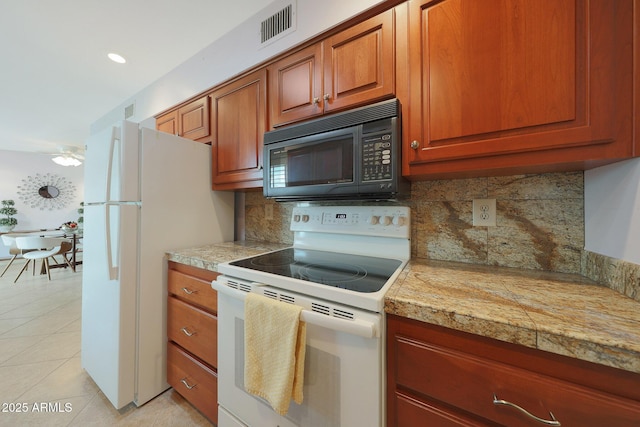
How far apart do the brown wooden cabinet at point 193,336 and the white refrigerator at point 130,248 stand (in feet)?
0.28

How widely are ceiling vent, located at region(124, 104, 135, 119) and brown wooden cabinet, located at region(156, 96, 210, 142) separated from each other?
908 millimetres

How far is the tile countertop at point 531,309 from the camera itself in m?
0.48

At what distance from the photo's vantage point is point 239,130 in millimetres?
1554

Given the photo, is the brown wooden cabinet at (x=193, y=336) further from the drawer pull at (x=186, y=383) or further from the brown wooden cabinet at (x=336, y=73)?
the brown wooden cabinet at (x=336, y=73)

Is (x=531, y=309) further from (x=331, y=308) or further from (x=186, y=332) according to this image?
(x=186, y=332)

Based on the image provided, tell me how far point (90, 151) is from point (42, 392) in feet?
5.12

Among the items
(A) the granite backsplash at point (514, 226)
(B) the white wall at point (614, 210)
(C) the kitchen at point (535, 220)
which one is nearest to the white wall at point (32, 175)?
(C) the kitchen at point (535, 220)

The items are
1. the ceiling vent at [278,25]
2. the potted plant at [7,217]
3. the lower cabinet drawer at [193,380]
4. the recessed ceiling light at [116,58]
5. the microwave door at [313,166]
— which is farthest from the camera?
the potted plant at [7,217]

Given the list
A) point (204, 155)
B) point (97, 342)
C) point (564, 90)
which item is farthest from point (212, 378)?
point (564, 90)

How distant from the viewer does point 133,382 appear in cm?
133

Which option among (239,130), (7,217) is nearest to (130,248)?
(239,130)

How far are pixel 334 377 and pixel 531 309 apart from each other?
2.00 feet

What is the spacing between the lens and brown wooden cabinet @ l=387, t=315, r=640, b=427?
49 cm

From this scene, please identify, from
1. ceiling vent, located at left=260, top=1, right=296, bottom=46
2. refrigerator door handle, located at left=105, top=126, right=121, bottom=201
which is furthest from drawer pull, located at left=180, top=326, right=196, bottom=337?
ceiling vent, located at left=260, top=1, right=296, bottom=46
